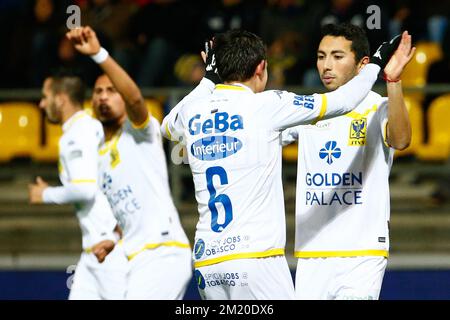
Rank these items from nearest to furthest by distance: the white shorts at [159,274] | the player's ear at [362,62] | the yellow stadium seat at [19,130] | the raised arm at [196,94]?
1. the raised arm at [196,94]
2. the player's ear at [362,62]
3. the white shorts at [159,274]
4. the yellow stadium seat at [19,130]

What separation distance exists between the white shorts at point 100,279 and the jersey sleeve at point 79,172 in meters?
0.51

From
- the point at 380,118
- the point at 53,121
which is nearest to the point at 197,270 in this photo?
the point at 380,118

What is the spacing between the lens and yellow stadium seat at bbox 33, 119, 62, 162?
13523mm

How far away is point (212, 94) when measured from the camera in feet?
22.8

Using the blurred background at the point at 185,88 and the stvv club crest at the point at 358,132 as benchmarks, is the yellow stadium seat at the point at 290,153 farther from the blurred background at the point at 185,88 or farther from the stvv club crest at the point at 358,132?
the stvv club crest at the point at 358,132

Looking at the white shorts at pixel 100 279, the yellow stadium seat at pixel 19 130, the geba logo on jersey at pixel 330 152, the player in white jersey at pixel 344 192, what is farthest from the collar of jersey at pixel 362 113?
the yellow stadium seat at pixel 19 130

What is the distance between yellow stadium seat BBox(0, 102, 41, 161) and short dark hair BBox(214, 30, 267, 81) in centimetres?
722

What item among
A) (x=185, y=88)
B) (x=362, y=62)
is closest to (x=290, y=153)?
(x=185, y=88)

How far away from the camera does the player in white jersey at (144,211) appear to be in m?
8.07

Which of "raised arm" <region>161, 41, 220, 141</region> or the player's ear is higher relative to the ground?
the player's ear

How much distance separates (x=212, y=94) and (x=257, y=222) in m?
0.85

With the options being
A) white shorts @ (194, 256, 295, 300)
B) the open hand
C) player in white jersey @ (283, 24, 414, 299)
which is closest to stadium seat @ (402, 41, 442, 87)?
player in white jersey @ (283, 24, 414, 299)

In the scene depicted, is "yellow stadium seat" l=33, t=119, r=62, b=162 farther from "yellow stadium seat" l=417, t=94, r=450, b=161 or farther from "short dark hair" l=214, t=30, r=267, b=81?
"short dark hair" l=214, t=30, r=267, b=81

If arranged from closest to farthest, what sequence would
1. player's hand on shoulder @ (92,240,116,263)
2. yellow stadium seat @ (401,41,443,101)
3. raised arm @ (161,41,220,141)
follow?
raised arm @ (161,41,220,141), player's hand on shoulder @ (92,240,116,263), yellow stadium seat @ (401,41,443,101)
